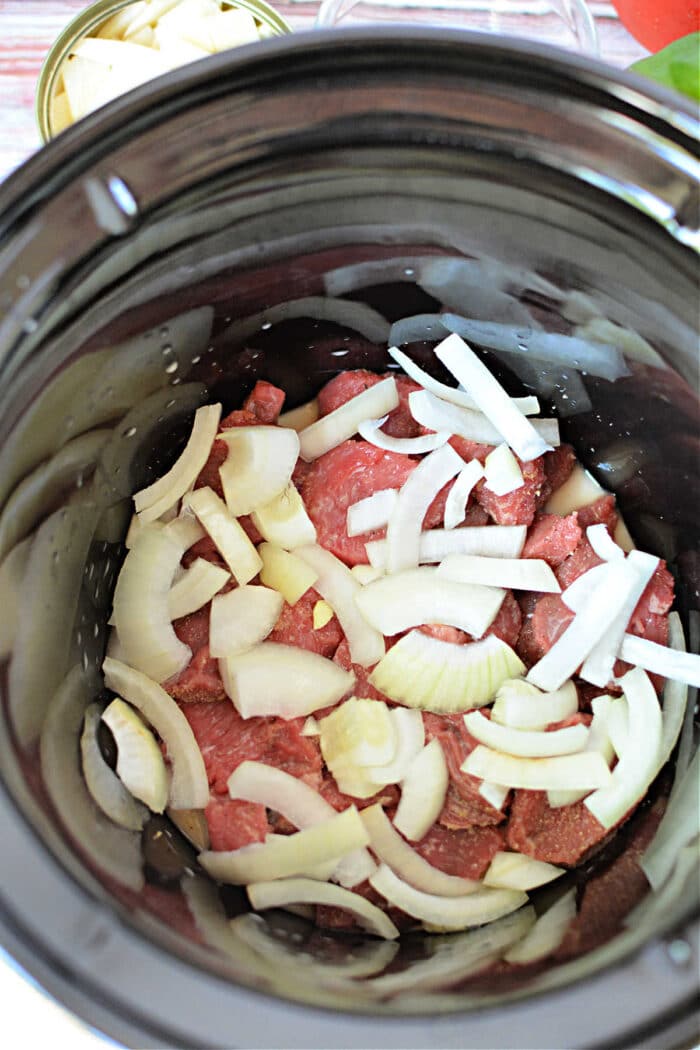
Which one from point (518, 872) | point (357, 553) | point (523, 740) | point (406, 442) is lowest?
point (518, 872)

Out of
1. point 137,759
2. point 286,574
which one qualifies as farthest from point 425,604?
point 137,759

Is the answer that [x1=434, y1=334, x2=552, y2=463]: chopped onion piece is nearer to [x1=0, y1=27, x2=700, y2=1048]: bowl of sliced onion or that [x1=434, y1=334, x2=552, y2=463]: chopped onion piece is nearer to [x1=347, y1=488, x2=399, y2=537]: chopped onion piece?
[x1=0, y1=27, x2=700, y2=1048]: bowl of sliced onion

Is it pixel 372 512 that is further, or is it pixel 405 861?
pixel 372 512

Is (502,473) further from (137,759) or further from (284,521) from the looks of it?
(137,759)

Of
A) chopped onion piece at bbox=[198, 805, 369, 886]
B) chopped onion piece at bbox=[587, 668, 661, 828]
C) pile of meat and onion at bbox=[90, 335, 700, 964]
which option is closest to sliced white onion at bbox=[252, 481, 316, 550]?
pile of meat and onion at bbox=[90, 335, 700, 964]

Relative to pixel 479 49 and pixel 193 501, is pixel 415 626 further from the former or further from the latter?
pixel 479 49

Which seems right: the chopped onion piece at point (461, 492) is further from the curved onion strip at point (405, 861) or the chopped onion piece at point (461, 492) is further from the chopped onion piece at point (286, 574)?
the curved onion strip at point (405, 861)

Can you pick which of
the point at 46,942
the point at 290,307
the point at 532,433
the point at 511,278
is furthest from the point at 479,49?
the point at 46,942

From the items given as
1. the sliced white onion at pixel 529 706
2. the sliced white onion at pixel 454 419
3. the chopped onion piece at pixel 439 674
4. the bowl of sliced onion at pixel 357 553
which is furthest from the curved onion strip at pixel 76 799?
the sliced white onion at pixel 454 419
